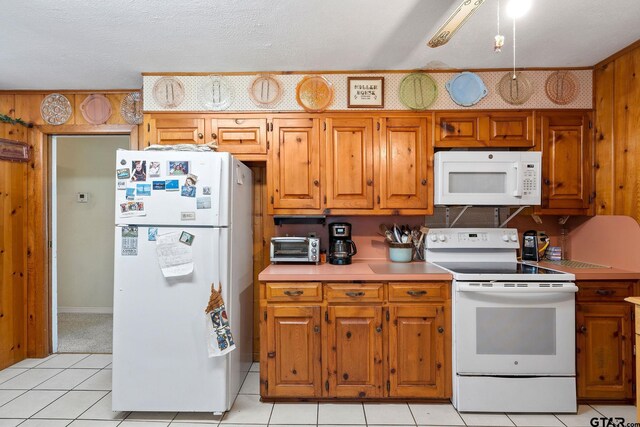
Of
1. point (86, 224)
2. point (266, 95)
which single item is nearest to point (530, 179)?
point (266, 95)

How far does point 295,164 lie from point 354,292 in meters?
1.04

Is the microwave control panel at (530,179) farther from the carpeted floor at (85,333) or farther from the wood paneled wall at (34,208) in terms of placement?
the carpeted floor at (85,333)

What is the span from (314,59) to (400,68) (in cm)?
66

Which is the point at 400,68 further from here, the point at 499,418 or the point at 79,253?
the point at 79,253

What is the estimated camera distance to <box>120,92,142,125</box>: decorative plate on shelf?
2811mm

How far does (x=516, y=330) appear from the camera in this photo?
2025 mm

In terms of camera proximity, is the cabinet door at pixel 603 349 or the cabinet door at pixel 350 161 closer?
the cabinet door at pixel 603 349

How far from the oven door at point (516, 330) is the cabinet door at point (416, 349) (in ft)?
0.43

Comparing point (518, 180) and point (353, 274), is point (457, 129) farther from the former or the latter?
point (353, 274)

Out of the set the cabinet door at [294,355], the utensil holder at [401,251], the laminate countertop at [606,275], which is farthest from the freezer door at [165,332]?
the laminate countertop at [606,275]

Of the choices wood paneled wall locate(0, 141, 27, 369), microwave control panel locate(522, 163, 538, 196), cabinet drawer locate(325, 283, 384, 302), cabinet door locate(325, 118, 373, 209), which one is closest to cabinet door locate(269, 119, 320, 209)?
cabinet door locate(325, 118, 373, 209)

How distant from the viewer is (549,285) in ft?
6.64

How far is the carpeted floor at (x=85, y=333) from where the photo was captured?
3014mm

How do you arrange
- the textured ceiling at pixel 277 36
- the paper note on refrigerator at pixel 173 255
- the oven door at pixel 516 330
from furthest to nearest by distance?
the oven door at pixel 516 330
the paper note on refrigerator at pixel 173 255
the textured ceiling at pixel 277 36
